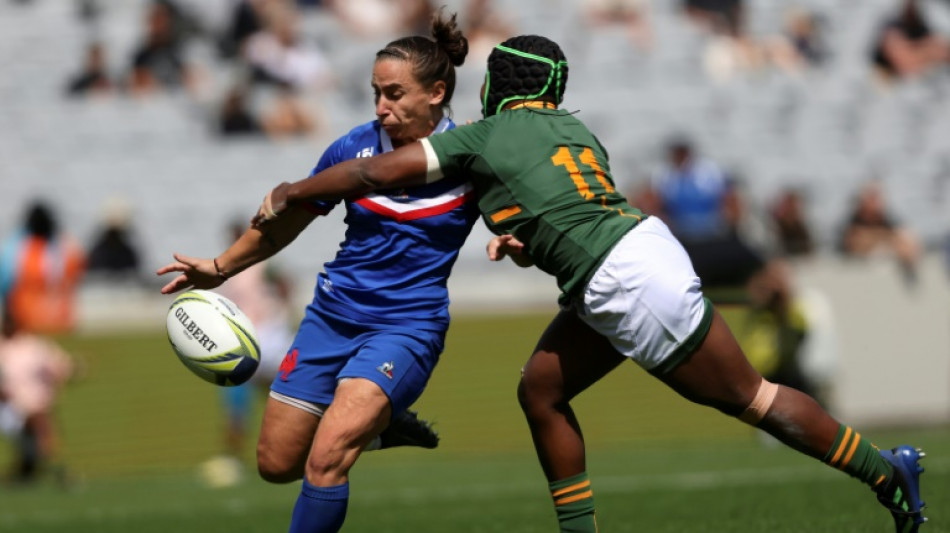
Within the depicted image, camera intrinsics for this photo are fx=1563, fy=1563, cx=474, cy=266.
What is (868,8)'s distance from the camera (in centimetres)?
1984

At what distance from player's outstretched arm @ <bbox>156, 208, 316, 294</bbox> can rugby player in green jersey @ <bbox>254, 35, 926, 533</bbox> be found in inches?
9.1

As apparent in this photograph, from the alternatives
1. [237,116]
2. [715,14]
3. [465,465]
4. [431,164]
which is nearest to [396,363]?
[431,164]

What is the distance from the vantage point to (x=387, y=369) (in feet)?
19.6

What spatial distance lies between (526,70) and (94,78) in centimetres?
1388

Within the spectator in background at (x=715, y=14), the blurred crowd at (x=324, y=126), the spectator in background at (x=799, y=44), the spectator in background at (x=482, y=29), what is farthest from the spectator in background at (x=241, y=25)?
the spectator in background at (x=799, y=44)

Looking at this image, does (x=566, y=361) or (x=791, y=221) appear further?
(x=791, y=221)

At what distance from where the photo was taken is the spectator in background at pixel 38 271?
1498cm

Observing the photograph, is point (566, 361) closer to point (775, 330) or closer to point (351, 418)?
point (351, 418)

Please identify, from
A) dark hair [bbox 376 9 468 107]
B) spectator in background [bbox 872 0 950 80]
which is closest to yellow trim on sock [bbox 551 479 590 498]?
dark hair [bbox 376 9 468 107]

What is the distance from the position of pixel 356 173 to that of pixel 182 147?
12.8 meters

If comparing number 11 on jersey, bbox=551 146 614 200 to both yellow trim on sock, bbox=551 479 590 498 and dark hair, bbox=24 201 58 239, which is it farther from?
dark hair, bbox=24 201 58 239

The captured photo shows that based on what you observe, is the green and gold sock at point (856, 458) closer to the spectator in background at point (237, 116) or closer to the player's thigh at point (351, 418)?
the player's thigh at point (351, 418)

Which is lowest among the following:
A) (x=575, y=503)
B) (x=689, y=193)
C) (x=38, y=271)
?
(x=38, y=271)

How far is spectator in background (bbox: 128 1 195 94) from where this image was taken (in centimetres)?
1867
